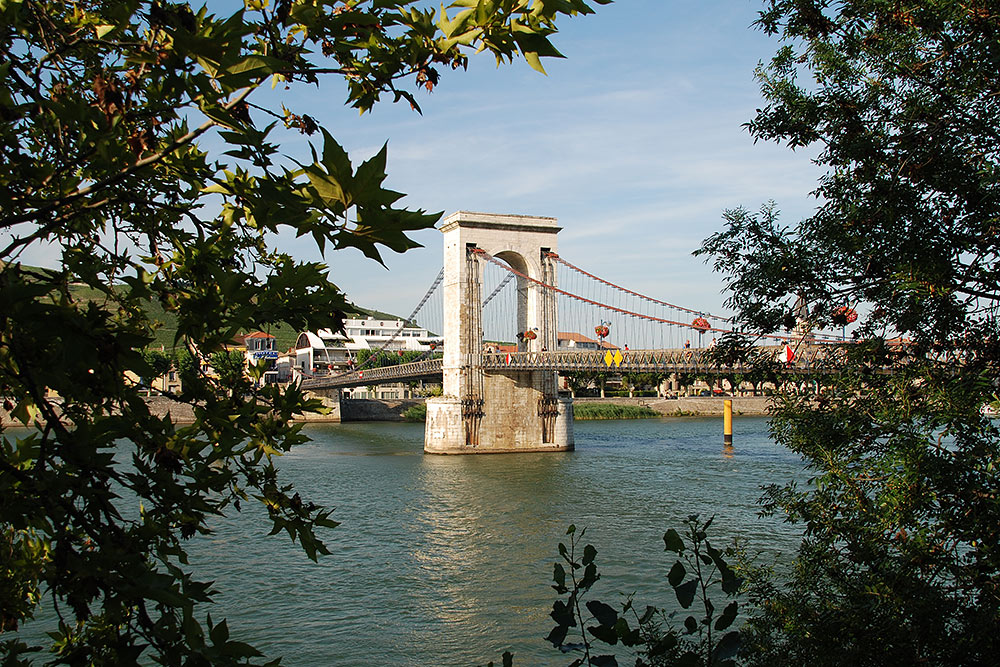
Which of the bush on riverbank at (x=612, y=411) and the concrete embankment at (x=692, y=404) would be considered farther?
the concrete embankment at (x=692, y=404)

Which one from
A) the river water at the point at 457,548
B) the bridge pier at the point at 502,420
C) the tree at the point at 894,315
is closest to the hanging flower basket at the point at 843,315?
the tree at the point at 894,315

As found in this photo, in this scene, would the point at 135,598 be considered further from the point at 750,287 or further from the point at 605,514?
the point at 605,514

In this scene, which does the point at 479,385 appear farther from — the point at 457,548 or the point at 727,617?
the point at 727,617

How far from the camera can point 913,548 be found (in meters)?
4.43

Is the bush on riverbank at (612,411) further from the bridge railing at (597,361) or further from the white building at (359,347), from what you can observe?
the bridge railing at (597,361)

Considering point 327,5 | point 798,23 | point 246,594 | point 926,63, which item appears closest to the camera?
point 327,5

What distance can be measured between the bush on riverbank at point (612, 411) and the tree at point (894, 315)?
1880 inches

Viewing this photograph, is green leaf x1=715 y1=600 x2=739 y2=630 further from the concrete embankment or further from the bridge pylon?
the concrete embankment

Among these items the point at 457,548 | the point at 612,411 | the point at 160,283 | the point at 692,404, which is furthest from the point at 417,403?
the point at 160,283

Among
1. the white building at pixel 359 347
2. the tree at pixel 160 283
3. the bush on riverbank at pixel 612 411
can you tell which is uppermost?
the white building at pixel 359 347

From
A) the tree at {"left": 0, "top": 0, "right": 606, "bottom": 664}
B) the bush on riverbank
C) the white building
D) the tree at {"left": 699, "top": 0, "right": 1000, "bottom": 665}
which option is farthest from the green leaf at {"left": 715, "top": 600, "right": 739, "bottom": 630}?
the white building

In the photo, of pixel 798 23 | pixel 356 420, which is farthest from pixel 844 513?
pixel 356 420

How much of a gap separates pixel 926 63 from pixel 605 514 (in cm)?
1454

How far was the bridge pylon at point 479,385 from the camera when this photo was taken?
3250 centimetres
